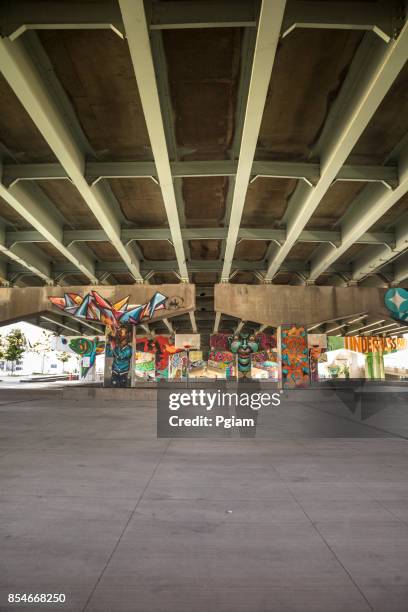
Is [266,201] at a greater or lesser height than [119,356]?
greater

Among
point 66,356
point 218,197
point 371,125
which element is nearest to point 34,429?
point 218,197

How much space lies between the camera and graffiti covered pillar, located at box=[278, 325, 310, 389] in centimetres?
2662

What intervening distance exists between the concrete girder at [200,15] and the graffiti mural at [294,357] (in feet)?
67.8

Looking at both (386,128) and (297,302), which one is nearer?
(386,128)

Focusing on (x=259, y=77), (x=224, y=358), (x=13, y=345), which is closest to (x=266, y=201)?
(x=259, y=77)

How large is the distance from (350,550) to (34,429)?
941 centimetres

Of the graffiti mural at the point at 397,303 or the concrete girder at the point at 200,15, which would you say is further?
the graffiti mural at the point at 397,303

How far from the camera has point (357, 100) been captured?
8992 mm

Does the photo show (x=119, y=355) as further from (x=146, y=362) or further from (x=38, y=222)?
(x=146, y=362)

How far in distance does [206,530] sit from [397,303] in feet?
84.8

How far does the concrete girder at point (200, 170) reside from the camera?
12.4 m

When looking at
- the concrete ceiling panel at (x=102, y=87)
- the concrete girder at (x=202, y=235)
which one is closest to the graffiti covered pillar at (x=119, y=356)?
the concrete girder at (x=202, y=235)

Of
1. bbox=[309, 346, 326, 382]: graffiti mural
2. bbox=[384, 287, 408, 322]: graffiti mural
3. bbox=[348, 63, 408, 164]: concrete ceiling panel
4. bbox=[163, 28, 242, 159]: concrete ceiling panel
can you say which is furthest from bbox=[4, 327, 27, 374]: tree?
bbox=[348, 63, 408, 164]: concrete ceiling panel

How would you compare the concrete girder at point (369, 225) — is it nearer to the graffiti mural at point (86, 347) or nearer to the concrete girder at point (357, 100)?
the concrete girder at point (357, 100)
